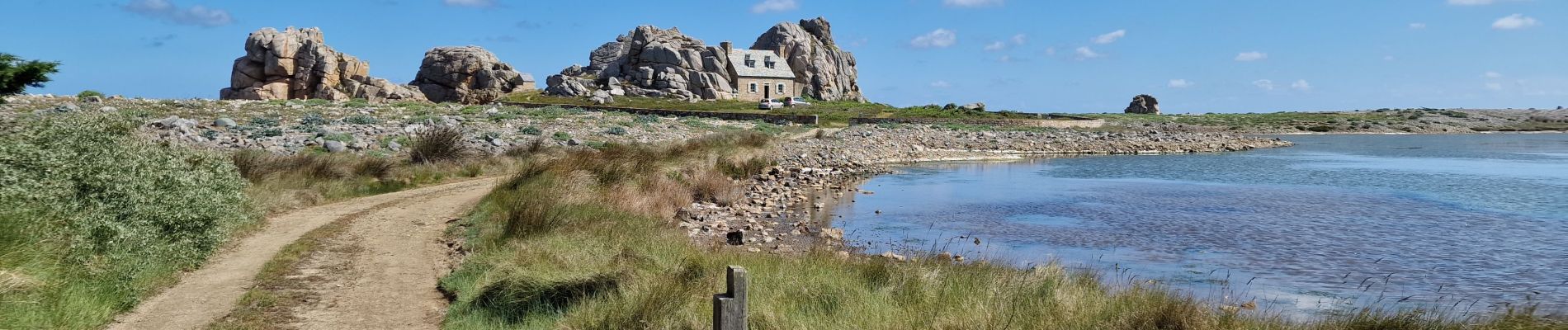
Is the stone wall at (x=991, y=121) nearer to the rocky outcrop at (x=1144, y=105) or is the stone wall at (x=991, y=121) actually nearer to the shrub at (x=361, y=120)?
the shrub at (x=361, y=120)

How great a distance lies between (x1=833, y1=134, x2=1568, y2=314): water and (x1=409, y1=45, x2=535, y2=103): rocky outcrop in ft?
200

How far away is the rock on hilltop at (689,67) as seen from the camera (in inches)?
3639

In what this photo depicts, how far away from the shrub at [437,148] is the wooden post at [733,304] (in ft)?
69.6

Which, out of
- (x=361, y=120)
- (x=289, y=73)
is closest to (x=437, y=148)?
(x=361, y=120)

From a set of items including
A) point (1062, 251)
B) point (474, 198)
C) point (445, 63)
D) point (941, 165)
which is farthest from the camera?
point (445, 63)

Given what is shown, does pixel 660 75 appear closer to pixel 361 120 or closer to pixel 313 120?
pixel 361 120

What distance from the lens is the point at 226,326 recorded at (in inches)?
340

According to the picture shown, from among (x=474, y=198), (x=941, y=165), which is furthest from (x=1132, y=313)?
(x=941, y=165)

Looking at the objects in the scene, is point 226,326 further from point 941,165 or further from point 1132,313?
point 941,165

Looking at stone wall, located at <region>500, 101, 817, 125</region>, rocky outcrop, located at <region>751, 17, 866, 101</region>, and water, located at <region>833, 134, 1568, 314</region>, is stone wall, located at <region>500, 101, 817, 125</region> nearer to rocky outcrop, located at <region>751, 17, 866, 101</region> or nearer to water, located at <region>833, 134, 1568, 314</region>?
water, located at <region>833, 134, 1568, 314</region>

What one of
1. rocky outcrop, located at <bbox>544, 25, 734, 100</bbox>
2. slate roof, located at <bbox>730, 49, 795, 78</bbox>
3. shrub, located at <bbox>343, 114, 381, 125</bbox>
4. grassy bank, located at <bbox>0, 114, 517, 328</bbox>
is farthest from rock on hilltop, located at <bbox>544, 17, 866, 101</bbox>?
grassy bank, located at <bbox>0, 114, 517, 328</bbox>

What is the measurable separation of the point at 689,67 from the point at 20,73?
85249 mm

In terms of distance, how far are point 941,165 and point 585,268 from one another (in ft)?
110

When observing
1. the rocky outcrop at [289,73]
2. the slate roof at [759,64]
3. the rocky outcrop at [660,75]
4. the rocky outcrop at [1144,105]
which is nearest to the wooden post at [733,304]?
the rocky outcrop at [289,73]
